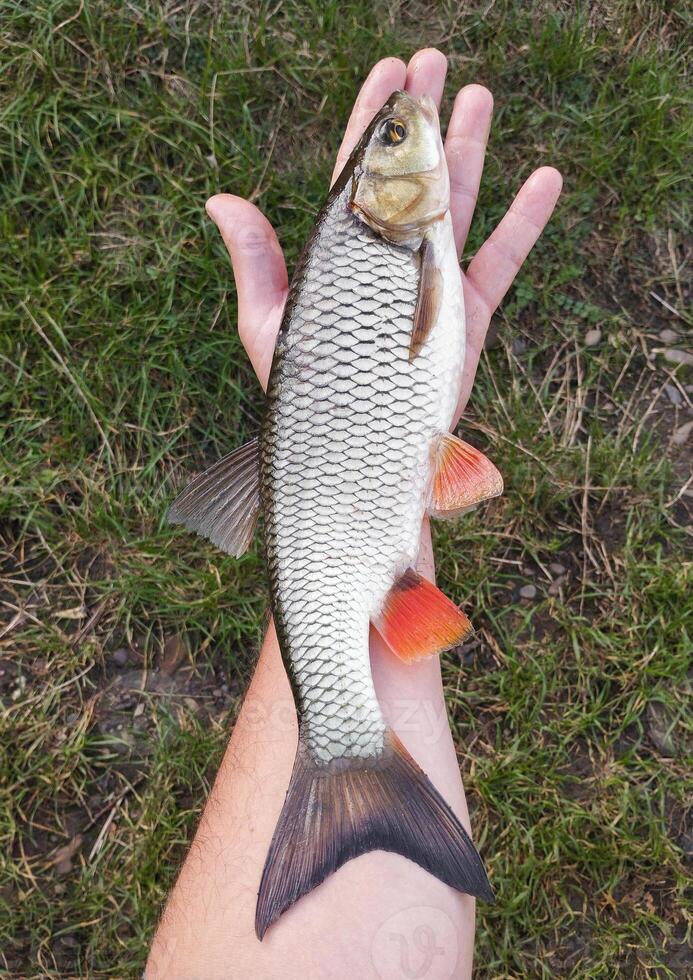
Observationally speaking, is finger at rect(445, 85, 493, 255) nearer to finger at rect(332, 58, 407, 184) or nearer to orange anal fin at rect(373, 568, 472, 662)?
finger at rect(332, 58, 407, 184)

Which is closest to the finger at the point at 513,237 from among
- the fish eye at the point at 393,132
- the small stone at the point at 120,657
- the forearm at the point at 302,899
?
the fish eye at the point at 393,132

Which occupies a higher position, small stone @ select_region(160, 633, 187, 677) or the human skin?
the human skin

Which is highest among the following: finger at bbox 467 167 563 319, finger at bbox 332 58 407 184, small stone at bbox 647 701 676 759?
finger at bbox 332 58 407 184

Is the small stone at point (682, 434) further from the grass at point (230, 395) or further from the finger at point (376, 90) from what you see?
the finger at point (376, 90)

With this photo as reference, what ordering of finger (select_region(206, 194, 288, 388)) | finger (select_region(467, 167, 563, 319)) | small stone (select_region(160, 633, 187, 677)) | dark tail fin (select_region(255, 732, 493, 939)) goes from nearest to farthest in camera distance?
dark tail fin (select_region(255, 732, 493, 939)) < finger (select_region(206, 194, 288, 388)) < finger (select_region(467, 167, 563, 319)) < small stone (select_region(160, 633, 187, 677))

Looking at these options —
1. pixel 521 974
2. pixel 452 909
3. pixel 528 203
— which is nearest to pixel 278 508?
pixel 452 909

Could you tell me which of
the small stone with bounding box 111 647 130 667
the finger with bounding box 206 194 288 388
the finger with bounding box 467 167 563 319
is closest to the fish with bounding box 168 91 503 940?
the finger with bounding box 206 194 288 388
